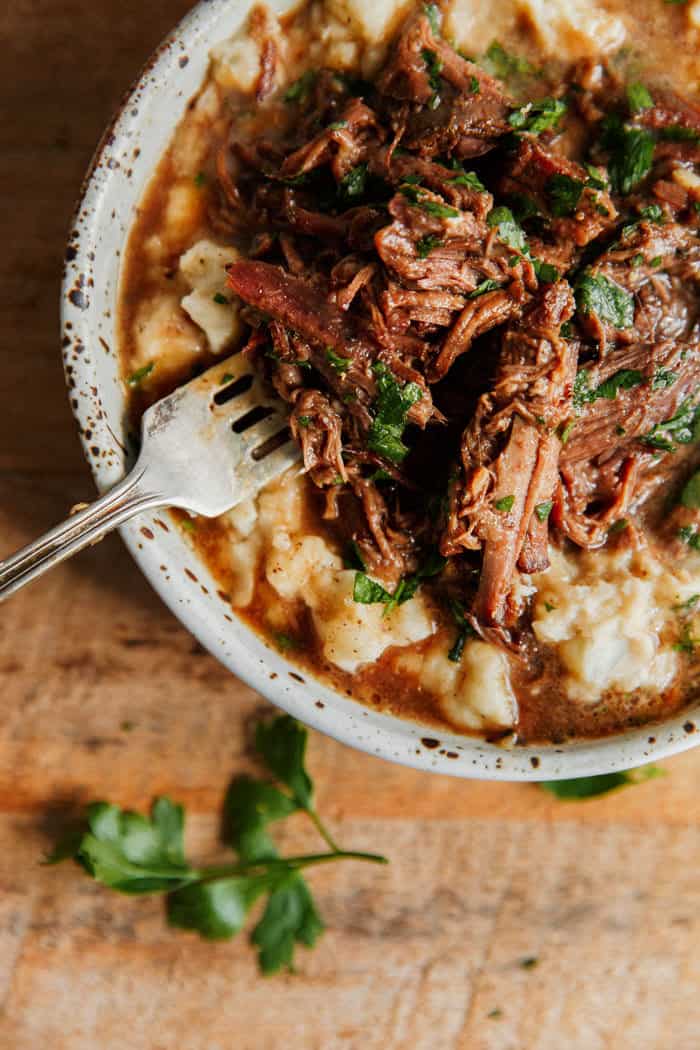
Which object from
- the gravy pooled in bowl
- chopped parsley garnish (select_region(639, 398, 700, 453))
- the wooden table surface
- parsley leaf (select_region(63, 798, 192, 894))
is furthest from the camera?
the wooden table surface

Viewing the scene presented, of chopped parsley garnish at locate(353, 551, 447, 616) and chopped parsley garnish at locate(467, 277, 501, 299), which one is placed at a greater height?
chopped parsley garnish at locate(467, 277, 501, 299)

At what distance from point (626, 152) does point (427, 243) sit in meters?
0.91

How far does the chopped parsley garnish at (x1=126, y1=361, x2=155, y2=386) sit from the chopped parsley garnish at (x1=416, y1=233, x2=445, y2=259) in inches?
42.0

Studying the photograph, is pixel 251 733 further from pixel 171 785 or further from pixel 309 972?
pixel 309 972

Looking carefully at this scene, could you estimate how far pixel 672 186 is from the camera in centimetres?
335

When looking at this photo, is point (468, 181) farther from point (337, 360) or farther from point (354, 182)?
point (337, 360)

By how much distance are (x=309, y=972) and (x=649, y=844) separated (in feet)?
5.30

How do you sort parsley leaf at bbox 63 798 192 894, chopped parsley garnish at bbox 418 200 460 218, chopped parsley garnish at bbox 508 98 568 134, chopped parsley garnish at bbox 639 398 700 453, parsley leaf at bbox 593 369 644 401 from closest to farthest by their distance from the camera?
chopped parsley garnish at bbox 418 200 460 218 < chopped parsley garnish at bbox 508 98 568 134 < parsley leaf at bbox 593 369 644 401 < chopped parsley garnish at bbox 639 398 700 453 < parsley leaf at bbox 63 798 192 894

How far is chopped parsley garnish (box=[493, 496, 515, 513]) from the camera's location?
3148 mm

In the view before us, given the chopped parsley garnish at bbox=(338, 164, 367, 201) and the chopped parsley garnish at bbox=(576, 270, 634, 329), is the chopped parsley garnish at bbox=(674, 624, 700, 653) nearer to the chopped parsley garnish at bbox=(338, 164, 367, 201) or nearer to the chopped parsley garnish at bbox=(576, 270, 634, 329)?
the chopped parsley garnish at bbox=(576, 270, 634, 329)

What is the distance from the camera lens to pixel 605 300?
131 inches

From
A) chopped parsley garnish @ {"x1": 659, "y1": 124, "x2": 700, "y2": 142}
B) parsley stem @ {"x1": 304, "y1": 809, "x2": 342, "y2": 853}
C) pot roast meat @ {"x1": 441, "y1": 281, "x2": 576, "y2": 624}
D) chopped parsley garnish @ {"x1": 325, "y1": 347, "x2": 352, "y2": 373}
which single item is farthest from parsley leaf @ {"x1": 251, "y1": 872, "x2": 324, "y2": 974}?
chopped parsley garnish @ {"x1": 659, "y1": 124, "x2": 700, "y2": 142}

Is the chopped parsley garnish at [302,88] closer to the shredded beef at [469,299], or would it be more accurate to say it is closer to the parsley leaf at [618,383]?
the shredded beef at [469,299]

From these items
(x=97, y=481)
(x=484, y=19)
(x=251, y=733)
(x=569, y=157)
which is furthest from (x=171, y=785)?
(x=484, y=19)
